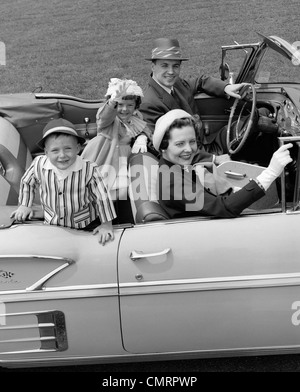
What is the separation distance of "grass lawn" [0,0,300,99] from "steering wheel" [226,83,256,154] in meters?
4.30

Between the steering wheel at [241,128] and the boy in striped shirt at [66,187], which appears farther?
the steering wheel at [241,128]

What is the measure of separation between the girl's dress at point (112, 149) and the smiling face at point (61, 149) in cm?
58

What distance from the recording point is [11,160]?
3688 millimetres

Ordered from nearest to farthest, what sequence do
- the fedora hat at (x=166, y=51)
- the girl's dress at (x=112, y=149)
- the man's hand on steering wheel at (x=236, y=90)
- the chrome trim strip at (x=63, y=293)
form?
the chrome trim strip at (x=63, y=293) → the girl's dress at (x=112, y=149) → the fedora hat at (x=166, y=51) → the man's hand on steering wheel at (x=236, y=90)

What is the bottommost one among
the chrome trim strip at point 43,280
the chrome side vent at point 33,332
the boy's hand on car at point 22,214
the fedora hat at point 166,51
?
the chrome side vent at point 33,332

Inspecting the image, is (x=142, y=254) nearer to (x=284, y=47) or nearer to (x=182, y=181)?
(x=182, y=181)

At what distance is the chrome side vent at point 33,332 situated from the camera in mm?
2623

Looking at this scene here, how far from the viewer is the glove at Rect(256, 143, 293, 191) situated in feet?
8.04

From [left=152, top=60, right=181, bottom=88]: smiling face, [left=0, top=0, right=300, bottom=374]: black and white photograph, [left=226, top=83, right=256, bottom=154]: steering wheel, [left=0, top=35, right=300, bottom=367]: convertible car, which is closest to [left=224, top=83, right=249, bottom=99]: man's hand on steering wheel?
[left=226, top=83, right=256, bottom=154]: steering wheel

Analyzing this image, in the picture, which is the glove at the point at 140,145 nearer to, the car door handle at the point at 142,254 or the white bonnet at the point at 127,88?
the white bonnet at the point at 127,88

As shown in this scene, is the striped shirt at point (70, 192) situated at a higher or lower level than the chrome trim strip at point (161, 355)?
higher

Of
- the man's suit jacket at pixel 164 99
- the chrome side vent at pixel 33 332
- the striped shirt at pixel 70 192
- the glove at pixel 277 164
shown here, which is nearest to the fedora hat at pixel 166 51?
the man's suit jacket at pixel 164 99

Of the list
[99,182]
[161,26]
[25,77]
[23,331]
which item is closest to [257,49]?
[99,182]

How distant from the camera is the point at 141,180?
2.97 metres
